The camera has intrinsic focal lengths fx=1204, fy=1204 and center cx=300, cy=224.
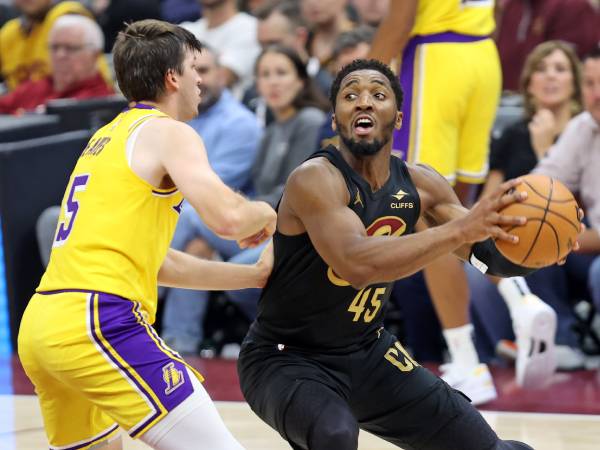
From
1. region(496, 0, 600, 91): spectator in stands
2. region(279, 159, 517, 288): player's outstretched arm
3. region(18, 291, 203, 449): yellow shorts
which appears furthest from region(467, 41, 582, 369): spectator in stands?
region(18, 291, 203, 449): yellow shorts

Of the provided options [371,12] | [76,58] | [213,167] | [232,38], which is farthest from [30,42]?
[213,167]

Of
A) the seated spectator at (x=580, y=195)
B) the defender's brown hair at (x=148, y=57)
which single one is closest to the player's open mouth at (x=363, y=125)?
the defender's brown hair at (x=148, y=57)

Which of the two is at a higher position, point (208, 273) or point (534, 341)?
point (208, 273)

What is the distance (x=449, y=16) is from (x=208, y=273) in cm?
227

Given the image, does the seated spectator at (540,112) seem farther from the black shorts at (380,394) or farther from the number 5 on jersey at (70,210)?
the number 5 on jersey at (70,210)

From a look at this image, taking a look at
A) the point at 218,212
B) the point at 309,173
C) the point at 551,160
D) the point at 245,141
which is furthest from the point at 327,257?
the point at 245,141

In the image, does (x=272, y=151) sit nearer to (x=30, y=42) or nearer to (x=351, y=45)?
(x=351, y=45)

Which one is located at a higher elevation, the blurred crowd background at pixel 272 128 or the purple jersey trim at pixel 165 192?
the purple jersey trim at pixel 165 192

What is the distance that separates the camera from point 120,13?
9.80 meters

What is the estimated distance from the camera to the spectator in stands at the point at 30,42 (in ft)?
29.8

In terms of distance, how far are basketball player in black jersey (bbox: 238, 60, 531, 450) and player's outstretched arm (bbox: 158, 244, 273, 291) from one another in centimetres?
6

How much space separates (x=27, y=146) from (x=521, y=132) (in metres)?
2.89

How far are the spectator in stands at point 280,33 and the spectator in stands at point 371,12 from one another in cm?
47

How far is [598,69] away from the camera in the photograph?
20.6 feet
